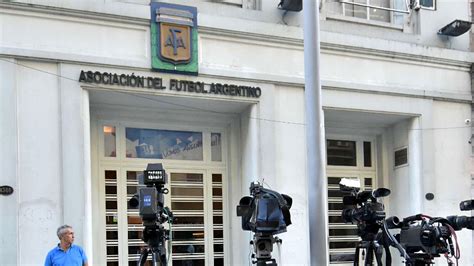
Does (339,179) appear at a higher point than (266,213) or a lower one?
higher

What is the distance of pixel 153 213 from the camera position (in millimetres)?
5664

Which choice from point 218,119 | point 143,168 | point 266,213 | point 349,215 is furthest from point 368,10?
point 266,213

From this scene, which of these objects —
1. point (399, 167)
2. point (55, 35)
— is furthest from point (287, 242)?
point (55, 35)

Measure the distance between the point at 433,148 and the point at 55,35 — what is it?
233 inches

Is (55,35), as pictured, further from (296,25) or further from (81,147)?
(296,25)

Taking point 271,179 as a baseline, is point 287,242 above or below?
below

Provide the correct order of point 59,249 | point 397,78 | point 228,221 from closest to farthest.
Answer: point 59,249 → point 228,221 → point 397,78

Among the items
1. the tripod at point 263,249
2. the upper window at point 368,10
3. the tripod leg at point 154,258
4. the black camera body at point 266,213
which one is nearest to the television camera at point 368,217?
the black camera body at point 266,213

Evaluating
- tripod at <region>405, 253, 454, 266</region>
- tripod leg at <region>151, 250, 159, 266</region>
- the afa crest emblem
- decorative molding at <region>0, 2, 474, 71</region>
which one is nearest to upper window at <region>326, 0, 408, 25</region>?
decorative molding at <region>0, 2, 474, 71</region>

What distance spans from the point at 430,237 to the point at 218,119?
Answer: 382 cm

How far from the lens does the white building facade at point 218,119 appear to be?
23.3 feet

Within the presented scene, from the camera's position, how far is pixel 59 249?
20.5 feet

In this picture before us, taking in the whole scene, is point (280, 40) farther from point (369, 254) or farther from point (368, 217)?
point (369, 254)

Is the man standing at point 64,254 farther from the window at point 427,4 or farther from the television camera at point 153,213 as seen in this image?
the window at point 427,4
